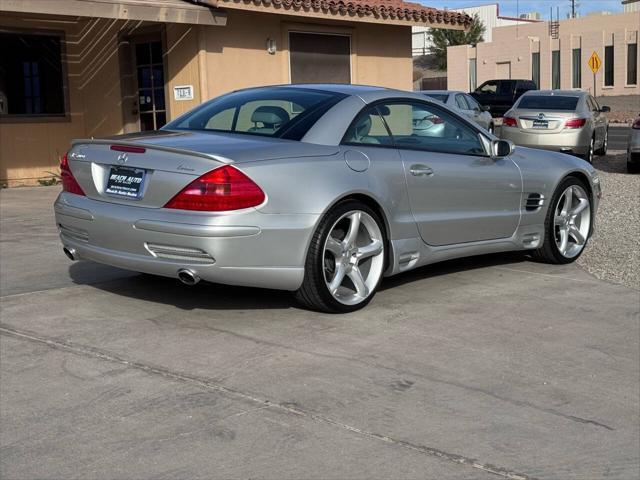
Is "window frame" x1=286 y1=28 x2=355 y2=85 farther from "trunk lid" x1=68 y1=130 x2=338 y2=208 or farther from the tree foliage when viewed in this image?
the tree foliage

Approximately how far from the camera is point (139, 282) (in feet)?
21.8

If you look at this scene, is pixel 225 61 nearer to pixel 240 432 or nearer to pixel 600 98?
pixel 240 432

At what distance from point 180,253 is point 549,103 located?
13.3 meters

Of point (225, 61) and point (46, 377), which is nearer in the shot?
point (46, 377)

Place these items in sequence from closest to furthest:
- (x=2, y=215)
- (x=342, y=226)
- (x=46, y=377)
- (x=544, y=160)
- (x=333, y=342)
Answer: (x=46, y=377), (x=333, y=342), (x=342, y=226), (x=544, y=160), (x=2, y=215)

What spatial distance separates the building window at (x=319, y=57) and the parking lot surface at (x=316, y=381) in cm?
946

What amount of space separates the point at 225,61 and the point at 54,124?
9.98ft

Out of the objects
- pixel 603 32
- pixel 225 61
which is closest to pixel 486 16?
pixel 603 32

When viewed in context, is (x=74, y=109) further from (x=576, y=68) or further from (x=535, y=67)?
(x=535, y=67)

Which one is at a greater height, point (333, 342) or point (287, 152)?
point (287, 152)

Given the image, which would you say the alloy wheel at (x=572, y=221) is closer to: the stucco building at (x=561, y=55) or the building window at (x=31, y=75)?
the building window at (x=31, y=75)

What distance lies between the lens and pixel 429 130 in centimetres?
664

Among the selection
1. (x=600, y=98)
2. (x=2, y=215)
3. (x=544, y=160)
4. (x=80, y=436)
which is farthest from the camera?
(x=600, y=98)

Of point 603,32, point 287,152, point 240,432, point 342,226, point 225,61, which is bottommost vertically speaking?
point 240,432
